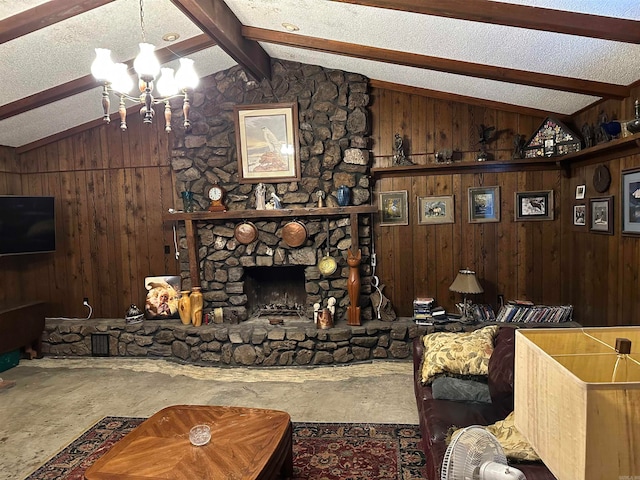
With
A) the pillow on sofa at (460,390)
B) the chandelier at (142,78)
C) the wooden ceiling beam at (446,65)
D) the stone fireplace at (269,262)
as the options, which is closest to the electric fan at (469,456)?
the pillow on sofa at (460,390)

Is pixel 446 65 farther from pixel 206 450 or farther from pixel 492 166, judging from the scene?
pixel 206 450

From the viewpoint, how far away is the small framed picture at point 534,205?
4.61m

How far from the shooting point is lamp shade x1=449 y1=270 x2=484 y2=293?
434 centimetres

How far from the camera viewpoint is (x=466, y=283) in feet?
14.4

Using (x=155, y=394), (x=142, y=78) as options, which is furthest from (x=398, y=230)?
(x=142, y=78)

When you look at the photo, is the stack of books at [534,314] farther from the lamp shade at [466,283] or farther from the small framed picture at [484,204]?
the small framed picture at [484,204]

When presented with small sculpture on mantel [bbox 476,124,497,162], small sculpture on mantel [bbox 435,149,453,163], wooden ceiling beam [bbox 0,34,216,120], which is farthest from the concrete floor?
wooden ceiling beam [bbox 0,34,216,120]

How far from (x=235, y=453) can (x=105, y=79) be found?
2208 millimetres

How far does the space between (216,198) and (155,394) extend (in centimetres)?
211

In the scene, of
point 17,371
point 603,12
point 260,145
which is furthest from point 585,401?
point 17,371

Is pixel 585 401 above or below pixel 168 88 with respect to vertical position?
below

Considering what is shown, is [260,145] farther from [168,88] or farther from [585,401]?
[585,401]

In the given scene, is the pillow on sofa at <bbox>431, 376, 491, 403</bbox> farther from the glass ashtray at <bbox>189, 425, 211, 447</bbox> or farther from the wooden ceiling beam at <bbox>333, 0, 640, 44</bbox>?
the wooden ceiling beam at <bbox>333, 0, 640, 44</bbox>

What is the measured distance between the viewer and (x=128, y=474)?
2031 millimetres
